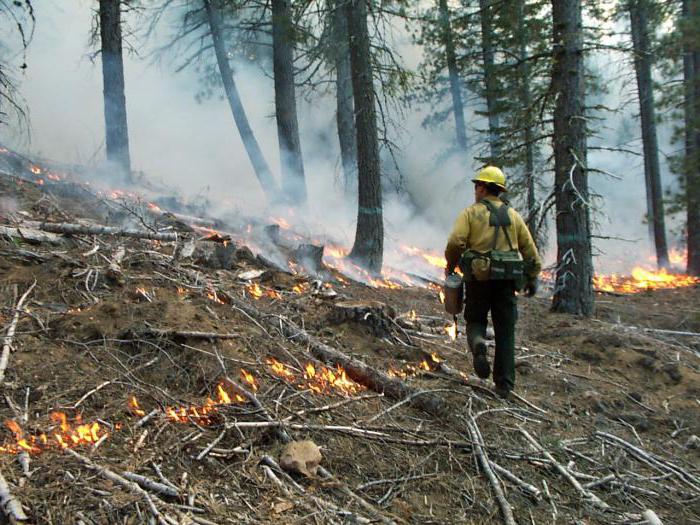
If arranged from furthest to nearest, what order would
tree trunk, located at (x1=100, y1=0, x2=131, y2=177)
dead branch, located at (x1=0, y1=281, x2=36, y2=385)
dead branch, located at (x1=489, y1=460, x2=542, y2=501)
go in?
tree trunk, located at (x1=100, y1=0, x2=131, y2=177) < dead branch, located at (x1=0, y1=281, x2=36, y2=385) < dead branch, located at (x1=489, y1=460, x2=542, y2=501)

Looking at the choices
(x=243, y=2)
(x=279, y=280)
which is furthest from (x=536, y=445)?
(x=243, y=2)

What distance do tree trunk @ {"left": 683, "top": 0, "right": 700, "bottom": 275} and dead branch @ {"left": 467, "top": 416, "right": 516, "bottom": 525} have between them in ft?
36.9

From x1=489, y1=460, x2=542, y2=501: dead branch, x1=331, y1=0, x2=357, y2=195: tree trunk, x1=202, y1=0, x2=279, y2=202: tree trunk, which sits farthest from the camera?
x1=202, y1=0, x2=279, y2=202: tree trunk

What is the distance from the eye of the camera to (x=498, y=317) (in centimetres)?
502

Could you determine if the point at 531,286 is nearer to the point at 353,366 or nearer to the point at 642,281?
the point at 353,366

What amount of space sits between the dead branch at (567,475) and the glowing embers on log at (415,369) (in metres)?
1.22

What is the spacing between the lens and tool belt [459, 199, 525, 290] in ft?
15.8

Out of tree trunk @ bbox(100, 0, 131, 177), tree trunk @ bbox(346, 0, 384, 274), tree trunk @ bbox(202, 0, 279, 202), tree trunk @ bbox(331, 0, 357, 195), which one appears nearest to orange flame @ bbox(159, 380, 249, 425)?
tree trunk @ bbox(346, 0, 384, 274)

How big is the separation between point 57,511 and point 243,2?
13234 mm

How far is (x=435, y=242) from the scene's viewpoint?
17.9m

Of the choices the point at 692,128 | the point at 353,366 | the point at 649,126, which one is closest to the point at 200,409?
the point at 353,366

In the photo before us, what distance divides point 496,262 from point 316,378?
74.1 inches

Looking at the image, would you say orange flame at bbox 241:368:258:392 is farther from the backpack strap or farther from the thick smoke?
the thick smoke

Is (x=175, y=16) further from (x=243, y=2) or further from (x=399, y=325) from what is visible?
(x=399, y=325)
